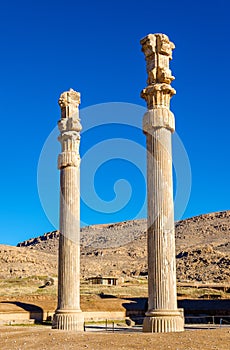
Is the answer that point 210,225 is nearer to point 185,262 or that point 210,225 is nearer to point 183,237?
point 183,237

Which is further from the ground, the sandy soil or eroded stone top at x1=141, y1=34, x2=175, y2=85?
eroded stone top at x1=141, y1=34, x2=175, y2=85

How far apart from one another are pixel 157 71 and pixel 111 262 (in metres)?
78.8

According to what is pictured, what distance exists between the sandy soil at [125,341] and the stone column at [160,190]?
1352 mm

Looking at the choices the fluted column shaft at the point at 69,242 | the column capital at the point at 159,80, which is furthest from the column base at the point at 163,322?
the fluted column shaft at the point at 69,242

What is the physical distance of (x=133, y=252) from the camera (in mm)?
100562

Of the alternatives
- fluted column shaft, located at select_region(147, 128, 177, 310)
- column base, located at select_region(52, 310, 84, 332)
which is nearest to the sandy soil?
fluted column shaft, located at select_region(147, 128, 177, 310)

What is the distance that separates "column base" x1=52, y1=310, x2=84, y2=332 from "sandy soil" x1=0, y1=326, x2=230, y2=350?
19.5 ft

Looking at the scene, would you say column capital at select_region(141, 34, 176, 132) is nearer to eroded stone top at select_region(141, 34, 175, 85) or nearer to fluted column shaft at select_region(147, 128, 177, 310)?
eroded stone top at select_region(141, 34, 175, 85)

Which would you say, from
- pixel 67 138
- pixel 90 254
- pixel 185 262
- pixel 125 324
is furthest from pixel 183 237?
pixel 67 138

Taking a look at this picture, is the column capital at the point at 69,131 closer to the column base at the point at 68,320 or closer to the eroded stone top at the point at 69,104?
the eroded stone top at the point at 69,104

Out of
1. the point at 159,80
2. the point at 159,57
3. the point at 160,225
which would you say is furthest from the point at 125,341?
the point at 159,57

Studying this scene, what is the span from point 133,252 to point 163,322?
87.0 m

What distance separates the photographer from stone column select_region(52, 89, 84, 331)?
21.1 metres

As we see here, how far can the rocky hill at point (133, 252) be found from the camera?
234 ft
